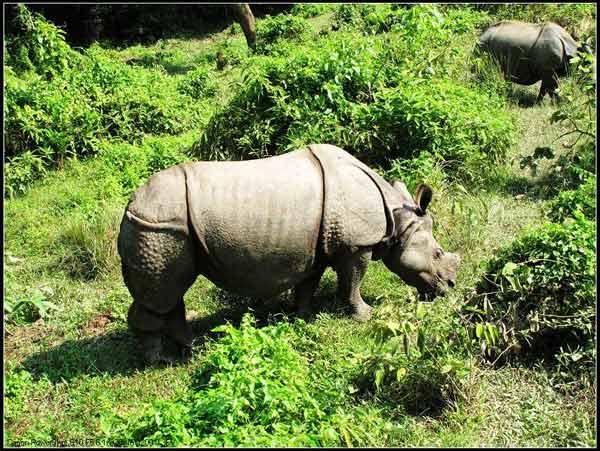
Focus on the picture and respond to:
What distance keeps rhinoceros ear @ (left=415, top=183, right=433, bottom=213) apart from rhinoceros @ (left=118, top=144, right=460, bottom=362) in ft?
0.03

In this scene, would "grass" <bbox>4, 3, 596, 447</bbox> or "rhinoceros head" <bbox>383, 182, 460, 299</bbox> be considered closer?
"grass" <bbox>4, 3, 596, 447</bbox>

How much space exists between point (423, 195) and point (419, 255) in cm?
53

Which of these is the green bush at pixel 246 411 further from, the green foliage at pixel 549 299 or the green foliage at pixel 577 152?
the green foliage at pixel 577 152

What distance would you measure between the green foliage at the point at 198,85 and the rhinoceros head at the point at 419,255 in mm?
7629

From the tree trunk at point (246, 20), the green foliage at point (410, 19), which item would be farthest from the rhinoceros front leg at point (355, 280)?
the tree trunk at point (246, 20)

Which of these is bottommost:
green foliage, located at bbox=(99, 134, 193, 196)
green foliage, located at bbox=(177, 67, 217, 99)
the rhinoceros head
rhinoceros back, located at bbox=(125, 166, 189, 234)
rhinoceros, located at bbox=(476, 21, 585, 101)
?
green foliage, located at bbox=(99, 134, 193, 196)

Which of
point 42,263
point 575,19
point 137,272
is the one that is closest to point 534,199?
point 137,272

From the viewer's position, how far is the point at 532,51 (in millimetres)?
11688

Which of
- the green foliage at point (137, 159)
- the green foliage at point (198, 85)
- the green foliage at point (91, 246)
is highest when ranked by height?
the green foliage at point (198, 85)

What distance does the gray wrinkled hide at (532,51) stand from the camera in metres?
11.6

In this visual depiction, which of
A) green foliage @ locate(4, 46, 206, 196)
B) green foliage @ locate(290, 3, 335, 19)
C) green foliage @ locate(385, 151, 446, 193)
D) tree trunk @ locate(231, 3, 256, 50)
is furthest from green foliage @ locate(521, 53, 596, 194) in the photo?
green foliage @ locate(290, 3, 335, 19)

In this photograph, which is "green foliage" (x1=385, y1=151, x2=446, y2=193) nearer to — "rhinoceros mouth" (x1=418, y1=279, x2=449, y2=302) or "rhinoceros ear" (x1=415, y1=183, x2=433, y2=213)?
"rhinoceros ear" (x1=415, y1=183, x2=433, y2=213)

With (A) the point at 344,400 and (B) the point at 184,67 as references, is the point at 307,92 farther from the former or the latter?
(B) the point at 184,67

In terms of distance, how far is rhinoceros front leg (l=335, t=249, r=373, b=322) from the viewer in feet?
20.1
